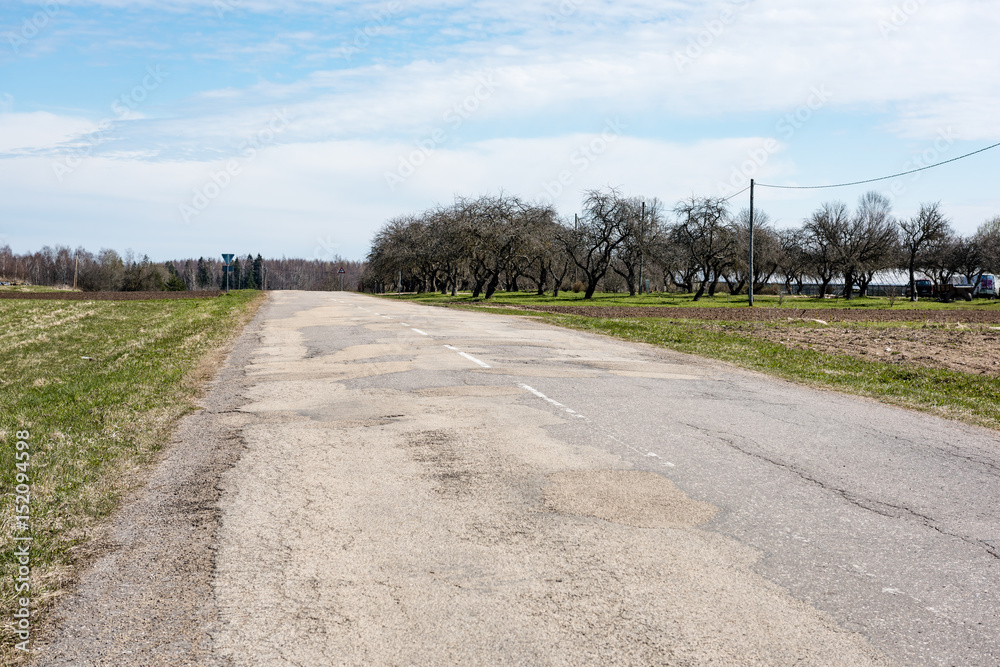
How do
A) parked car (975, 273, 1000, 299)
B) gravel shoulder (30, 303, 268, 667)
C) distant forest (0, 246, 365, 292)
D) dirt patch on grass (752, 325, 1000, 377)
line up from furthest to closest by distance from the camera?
distant forest (0, 246, 365, 292), parked car (975, 273, 1000, 299), dirt patch on grass (752, 325, 1000, 377), gravel shoulder (30, 303, 268, 667)

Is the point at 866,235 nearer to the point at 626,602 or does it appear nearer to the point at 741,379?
the point at 741,379

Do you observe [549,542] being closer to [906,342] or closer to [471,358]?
[471,358]

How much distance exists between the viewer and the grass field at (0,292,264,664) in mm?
4520

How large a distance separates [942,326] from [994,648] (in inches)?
1177

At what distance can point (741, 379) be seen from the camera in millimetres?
12938

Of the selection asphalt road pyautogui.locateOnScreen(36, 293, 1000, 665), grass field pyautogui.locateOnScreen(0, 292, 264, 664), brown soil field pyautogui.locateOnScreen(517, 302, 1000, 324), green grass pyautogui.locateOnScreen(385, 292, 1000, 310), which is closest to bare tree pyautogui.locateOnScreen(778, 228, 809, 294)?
green grass pyautogui.locateOnScreen(385, 292, 1000, 310)

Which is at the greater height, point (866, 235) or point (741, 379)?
point (866, 235)

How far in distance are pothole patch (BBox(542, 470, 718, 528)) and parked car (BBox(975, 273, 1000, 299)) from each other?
6672 centimetres

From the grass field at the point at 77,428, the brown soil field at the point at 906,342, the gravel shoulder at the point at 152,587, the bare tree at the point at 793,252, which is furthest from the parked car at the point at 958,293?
the gravel shoulder at the point at 152,587

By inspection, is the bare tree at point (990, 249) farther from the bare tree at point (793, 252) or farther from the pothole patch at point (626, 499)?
the pothole patch at point (626, 499)

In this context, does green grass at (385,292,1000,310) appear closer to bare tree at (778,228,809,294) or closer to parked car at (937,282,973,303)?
parked car at (937,282,973,303)

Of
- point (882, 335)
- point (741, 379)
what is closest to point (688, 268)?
point (882, 335)

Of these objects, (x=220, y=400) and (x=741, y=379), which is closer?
(x=220, y=400)

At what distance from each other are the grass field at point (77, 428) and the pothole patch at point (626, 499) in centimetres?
314
